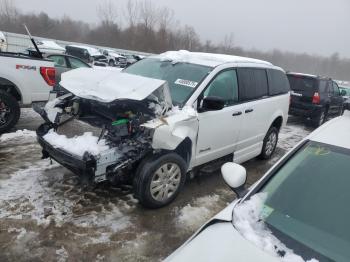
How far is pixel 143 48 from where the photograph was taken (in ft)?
169

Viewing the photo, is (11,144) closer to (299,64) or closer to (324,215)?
(324,215)

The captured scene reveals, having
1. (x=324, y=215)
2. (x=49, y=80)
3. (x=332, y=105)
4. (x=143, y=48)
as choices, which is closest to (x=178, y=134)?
(x=324, y=215)

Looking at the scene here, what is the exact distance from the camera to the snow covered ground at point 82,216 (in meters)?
3.14

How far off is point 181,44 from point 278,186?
54.1m

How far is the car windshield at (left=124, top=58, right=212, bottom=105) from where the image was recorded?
424 centimetres

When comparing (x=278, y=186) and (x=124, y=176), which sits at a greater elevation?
(x=278, y=186)

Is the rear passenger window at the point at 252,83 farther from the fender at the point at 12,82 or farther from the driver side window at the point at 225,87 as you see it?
the fender at the point at 12,82

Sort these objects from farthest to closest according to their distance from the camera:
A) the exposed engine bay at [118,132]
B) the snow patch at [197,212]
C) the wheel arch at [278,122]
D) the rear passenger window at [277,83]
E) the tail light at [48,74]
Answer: the tail light at [48,74]
the wheel arch at [278,122]
the rear passenger window at [277,83]
the snow patch at [197,212]
the exposed engine bay at [118,132]

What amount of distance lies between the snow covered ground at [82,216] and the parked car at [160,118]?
0.32 m

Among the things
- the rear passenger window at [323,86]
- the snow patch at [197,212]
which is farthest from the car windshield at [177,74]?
the rear passenger window at [323,86]

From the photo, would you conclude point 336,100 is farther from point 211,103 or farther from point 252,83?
point 211,103

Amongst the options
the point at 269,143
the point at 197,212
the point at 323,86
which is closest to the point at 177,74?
the point at 197,212

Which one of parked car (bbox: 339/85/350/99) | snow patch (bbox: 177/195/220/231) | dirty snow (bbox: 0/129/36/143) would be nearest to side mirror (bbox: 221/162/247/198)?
snow patch (bbox: 177/195/220/231)

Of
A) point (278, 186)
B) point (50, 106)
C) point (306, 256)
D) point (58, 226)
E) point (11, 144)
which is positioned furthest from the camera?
point (11, 144)
